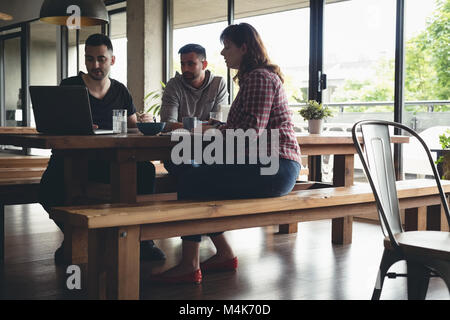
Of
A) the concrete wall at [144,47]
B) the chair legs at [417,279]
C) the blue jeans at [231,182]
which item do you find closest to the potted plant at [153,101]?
the concrete wall at [144,47]

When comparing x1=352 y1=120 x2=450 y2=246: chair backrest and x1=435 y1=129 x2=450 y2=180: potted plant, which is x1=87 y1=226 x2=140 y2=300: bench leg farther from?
x1=435 y1=129 x2=450 y2=180: potted plant

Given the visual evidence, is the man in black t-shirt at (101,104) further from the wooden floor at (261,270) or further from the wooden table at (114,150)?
the wooden floor at (261,270)

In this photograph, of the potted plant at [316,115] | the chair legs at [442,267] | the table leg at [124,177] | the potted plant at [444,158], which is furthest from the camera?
the potted plant at [444,158]

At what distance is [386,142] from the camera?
2.23 meters

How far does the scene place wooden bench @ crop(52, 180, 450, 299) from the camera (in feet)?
6.70

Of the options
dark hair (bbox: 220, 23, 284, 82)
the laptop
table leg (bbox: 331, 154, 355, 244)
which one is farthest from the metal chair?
table leg (bbox: 331, 154, 355, 244)

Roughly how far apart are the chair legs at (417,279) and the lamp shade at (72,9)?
2.73m

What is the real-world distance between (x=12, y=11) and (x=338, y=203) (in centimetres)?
857

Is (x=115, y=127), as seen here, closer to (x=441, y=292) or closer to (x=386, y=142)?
(x=386, y=142)

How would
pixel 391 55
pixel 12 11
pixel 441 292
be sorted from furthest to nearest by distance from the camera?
pixel 12 11 < pixel 391 55 < pixel 441 292

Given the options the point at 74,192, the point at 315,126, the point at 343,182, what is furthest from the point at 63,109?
the point at 343,182

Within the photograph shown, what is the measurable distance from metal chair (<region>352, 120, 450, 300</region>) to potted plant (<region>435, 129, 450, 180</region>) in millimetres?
1887

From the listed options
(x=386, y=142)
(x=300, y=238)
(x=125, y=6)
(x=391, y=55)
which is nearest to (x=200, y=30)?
(x=125, y=6)

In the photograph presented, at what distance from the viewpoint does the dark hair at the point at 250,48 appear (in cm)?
253
